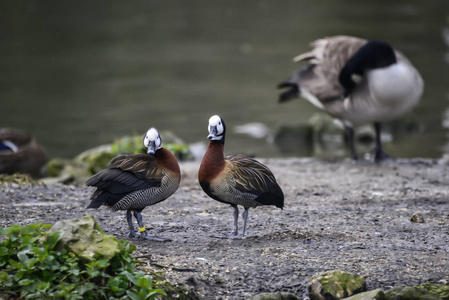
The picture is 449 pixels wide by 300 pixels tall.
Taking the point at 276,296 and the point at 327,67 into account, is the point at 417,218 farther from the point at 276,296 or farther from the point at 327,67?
the point at 327,67

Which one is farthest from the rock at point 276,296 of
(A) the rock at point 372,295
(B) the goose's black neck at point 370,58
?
(B) the goose's black neck at point 370,58

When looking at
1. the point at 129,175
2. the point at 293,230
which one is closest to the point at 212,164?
the point at 129,175

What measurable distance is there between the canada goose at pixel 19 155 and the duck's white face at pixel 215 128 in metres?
5.23

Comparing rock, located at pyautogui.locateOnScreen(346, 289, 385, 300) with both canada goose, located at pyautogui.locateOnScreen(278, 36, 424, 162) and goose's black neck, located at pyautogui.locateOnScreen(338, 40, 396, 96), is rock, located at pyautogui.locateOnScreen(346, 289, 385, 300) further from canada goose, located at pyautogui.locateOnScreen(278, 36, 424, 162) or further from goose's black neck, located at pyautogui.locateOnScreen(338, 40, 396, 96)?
goose's black neck, located at pyautogui.locateOnScreen(338, 40, 396, 96)

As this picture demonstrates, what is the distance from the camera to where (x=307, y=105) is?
1534 centimetres

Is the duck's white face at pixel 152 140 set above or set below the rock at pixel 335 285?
above

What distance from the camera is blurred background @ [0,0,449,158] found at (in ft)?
41.9

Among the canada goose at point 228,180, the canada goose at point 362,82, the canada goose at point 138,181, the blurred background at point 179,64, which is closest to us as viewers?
the canada goose at point 138,181

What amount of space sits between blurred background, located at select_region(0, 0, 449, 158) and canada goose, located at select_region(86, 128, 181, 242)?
19.9ft

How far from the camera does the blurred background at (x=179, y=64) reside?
12773 millimetres

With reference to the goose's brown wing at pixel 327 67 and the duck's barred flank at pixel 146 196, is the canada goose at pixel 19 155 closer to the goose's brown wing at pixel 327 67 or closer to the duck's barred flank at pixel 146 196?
the goose's brown wing at pixel 327 67

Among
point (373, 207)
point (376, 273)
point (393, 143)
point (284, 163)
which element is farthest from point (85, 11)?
point (376, 273)

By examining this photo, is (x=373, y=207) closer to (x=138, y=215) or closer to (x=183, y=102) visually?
(x=138, y=215)

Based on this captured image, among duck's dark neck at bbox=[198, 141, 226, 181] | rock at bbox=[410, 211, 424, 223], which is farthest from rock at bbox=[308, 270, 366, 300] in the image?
rock at bbox=[410, 211, 424, 223]
